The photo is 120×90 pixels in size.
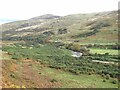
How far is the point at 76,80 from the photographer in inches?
1511

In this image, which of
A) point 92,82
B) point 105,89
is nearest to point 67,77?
point 92,82

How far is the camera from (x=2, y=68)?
119 ft

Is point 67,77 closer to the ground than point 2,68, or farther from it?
closer to the ground

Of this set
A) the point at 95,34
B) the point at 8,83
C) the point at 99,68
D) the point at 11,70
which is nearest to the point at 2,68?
the point at 11,70

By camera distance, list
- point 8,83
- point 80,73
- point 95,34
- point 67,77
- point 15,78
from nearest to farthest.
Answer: point 8,83
point 15,78
point 67,77
point 80,73
point 95,34

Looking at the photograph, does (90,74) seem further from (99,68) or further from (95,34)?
(95,34)

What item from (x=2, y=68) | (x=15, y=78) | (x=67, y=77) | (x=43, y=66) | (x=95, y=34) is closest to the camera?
(x=15, y=78)

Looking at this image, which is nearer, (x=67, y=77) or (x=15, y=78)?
(x=15, y=78)

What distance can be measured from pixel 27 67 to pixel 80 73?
7.48 metres

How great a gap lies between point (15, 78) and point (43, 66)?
41.9ft

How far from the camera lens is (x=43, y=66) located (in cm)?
4662

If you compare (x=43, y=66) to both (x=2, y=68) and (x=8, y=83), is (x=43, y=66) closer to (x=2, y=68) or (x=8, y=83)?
(x=2, y=68)

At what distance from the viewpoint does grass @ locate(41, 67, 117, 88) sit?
35.8 meters

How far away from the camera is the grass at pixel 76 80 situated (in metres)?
35.8
